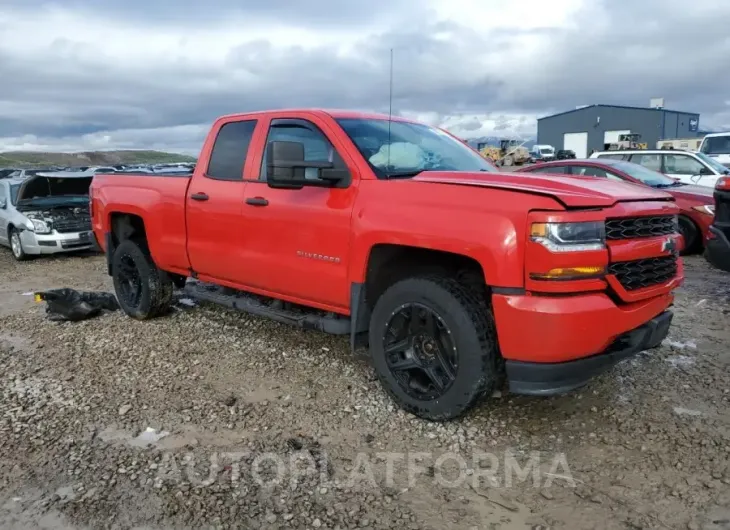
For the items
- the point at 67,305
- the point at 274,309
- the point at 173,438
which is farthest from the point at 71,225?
the point at 173,438

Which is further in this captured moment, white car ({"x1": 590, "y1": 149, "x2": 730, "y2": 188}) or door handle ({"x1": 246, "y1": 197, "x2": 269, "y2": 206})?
white car ({"x1": 590, "y1": 149, "x2": 730, "y2": 188})

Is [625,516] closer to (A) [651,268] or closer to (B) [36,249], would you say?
(A) [651,268]

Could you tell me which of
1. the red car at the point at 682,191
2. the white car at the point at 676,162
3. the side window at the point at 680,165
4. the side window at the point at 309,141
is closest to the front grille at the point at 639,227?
the side window at the point at 309,141

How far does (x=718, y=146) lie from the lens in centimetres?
1719

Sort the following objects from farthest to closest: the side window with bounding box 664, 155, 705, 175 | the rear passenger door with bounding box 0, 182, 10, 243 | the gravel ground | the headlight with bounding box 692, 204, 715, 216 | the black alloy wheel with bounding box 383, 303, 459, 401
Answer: the side window with bounding box 664, 155, 705, 175 < the rear passenger door with bounding box 0, 182, 10, 243 < the headlight with bounding box 692, 204, 715, 216 < the black alloy wheel with bounding box 383, 303, 459, 401 < the gravel ground

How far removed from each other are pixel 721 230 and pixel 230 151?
4313mm

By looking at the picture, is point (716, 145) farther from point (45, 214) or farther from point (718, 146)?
point (45, 214)

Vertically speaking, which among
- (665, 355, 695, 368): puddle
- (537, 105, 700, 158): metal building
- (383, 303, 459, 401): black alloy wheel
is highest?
(537, 105, 700, 158): metal building

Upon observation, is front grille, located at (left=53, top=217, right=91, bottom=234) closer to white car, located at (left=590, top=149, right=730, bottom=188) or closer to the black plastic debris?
the black plastic debris

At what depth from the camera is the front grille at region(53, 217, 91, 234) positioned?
36.2 feet

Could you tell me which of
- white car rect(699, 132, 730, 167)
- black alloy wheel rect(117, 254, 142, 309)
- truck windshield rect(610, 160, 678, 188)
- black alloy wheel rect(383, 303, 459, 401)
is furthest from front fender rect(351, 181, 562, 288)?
white car rect(699, 132, 730, 167)

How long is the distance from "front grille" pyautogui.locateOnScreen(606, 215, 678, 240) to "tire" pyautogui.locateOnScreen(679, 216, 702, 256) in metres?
6.02

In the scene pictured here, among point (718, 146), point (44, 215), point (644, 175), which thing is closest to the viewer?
point (644, 175)

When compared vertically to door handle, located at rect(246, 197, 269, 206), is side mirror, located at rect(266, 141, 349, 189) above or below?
above
